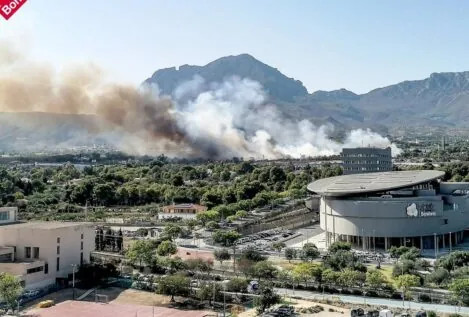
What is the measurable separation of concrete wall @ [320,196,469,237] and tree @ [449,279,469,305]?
18.8 m

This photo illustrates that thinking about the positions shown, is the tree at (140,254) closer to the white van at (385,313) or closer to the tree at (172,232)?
the tree at (172,232)

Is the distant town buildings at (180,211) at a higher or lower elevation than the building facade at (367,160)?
lower

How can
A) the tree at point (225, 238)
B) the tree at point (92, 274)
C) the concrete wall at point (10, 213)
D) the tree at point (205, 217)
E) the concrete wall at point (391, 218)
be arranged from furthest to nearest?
the tree at point (205, 217)
the tree at point (225, 238)
the concrete wall at point (391, 218)
the concrete wall at point (10, 213)
the tree at point (92, 274)

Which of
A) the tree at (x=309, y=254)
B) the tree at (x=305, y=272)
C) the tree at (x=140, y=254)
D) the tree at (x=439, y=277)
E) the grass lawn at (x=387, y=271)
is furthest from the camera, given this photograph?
the tree at (x=309, y=254)

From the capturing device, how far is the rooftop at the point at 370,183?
53.1 metres

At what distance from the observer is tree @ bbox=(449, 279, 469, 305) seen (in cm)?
3225

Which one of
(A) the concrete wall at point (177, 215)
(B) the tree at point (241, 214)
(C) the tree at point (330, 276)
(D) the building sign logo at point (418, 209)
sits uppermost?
(D) the building sign logo at point (418, 209)

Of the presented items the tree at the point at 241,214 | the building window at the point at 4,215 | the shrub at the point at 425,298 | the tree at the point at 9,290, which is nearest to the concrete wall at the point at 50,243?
the building window at the point at 4,215

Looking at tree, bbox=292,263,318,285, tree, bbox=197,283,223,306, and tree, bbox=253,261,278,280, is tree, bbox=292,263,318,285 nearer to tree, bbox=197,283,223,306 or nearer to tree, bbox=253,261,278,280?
tree, bbox=253,261,278,280

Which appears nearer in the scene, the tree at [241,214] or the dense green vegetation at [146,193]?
the tree at [241,214]

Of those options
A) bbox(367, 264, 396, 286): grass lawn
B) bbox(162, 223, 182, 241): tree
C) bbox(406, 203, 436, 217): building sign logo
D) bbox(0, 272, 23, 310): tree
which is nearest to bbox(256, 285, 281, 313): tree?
bbox(367, 264, 396, 286): grass lawn

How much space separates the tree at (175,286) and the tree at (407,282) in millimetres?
12654

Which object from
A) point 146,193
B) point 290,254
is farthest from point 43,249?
point 146,193

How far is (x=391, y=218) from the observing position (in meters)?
51.5
